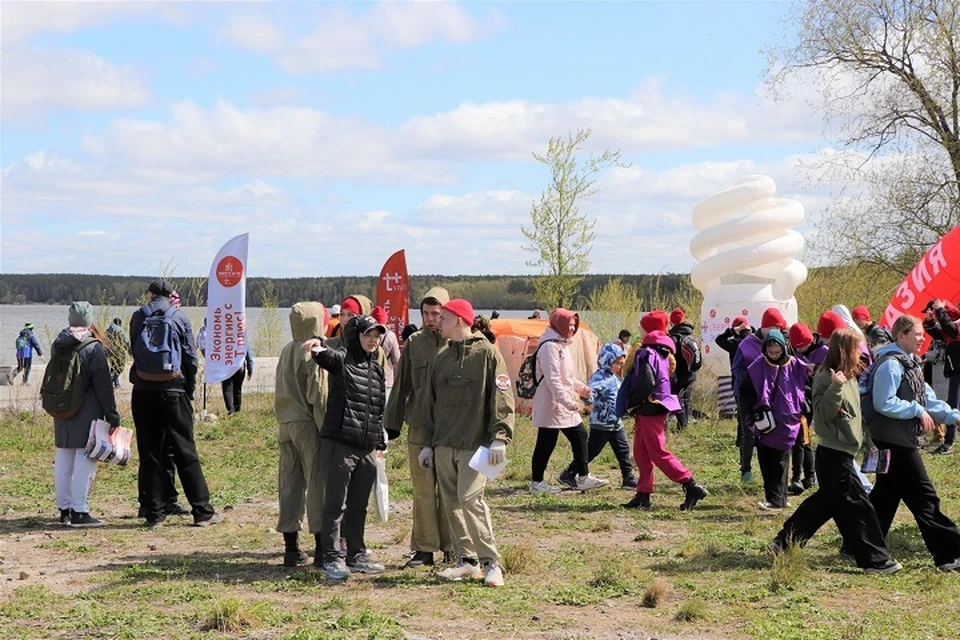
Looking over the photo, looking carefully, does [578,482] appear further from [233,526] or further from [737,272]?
[737,272]

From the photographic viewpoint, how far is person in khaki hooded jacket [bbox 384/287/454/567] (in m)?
8.31

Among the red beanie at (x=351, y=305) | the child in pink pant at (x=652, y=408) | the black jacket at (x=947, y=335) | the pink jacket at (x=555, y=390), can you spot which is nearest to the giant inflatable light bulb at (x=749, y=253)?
the black jacket at (x=947, y=335)

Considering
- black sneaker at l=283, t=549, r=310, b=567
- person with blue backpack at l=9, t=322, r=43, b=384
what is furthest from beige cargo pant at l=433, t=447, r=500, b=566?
person with blue backpack at l=9, t=322, r=43, b=384

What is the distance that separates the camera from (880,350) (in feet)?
27.9

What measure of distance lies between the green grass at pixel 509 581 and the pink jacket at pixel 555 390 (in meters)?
0.76

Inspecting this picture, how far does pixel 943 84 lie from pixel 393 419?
20126 millimetres

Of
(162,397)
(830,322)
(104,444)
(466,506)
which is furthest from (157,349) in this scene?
(830,322)

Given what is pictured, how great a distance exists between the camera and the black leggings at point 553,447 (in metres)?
12.1

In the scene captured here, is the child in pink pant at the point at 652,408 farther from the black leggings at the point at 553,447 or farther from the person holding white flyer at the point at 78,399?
the person holding white flyer at the point at 78,399

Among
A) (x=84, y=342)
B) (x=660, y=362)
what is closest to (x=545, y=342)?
(x=660, y=362)

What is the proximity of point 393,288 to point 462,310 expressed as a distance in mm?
13368

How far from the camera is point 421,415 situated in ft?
27.2

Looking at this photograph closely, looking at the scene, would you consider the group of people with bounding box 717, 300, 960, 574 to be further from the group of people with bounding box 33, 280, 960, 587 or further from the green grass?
the green grass

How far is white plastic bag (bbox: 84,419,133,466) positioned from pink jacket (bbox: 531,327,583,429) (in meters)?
3.84
